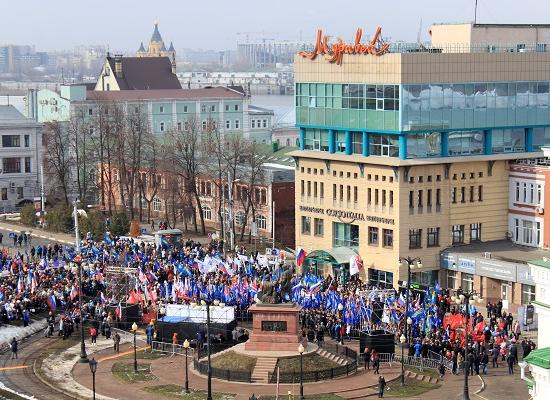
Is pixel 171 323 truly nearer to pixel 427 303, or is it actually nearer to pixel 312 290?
pixel 312 290

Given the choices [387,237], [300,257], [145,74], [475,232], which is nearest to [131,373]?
[300,257]

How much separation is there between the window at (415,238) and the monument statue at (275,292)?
18.0 m

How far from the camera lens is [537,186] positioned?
81625 millimetres

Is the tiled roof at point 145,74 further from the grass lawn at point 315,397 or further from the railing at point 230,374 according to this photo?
the grass lawn at point 315,397

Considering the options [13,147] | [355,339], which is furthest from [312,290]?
[13,147]

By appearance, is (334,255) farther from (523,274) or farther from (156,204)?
(156,204)

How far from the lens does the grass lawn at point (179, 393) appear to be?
5628 cm

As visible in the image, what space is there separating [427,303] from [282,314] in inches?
394

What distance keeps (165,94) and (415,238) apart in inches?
2924

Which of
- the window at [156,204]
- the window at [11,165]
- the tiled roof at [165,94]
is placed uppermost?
the tiled roof at [165,94]

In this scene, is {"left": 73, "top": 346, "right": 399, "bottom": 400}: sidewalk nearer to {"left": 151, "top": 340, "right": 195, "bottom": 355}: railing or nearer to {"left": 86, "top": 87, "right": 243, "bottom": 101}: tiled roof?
{"left": 151, "top": 340, "right": 195, "bottom": 355}: railing

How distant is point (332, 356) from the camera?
Answer: 60719 mm

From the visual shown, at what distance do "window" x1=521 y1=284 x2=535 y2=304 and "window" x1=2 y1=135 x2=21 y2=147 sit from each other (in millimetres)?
64783

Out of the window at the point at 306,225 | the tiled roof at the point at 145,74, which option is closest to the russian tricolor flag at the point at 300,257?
the window at the point at 306,225
